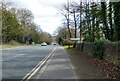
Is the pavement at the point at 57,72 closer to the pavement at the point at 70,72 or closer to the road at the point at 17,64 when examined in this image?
the pavement at the point at 70,72

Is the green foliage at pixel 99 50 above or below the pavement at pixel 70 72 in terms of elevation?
above

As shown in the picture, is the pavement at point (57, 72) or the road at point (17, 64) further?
the road at point (17, 64)

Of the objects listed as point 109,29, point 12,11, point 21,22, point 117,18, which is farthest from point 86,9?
point 21,22

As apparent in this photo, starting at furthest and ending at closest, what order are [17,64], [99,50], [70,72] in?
[99,50]
[17,64]
[70,72]

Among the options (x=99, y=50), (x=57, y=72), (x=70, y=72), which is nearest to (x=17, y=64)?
(x=57, y=72)

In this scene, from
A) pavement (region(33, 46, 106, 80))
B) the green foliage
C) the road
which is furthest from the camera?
the green foliage

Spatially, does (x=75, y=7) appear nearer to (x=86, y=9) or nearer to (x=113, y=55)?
(x=86, y=9)

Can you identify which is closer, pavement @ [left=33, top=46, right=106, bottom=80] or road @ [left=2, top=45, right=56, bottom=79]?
pavement @ [left=33, top=46, right=106, bottom=80]

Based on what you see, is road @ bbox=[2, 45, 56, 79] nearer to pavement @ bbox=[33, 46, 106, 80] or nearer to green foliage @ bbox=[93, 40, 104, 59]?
pavement @ bbox=[33, 46, 106, 80]

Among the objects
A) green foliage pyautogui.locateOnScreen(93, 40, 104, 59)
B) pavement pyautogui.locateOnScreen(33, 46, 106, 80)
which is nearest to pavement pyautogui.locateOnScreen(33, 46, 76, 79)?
pavement pyautogui.locateOnScreen(33, 46, 106, 80)

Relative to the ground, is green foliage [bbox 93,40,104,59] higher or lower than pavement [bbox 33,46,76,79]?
higher

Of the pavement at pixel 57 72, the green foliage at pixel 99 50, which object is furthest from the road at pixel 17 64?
the green foliage at pixel 99 50

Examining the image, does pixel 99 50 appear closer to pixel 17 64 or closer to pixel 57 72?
pixel 17 64

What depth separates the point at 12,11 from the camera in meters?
99.1
